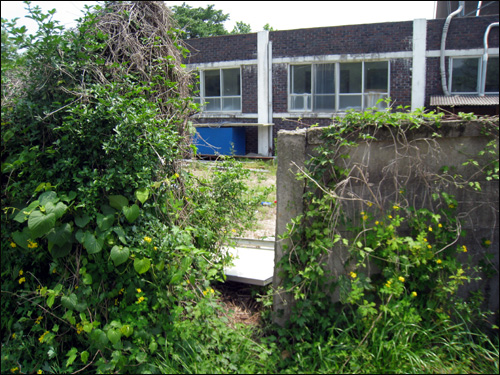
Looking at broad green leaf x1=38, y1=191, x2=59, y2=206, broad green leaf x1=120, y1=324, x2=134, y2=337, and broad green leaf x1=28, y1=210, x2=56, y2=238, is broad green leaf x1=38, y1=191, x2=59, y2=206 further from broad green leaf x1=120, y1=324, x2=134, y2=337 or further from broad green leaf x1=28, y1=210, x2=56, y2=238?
broad green leaf x1=120, y1=324, x2=134, y2=337

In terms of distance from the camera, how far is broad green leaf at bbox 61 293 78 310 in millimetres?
2918

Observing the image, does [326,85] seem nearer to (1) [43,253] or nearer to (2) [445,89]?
(2) [445,89]

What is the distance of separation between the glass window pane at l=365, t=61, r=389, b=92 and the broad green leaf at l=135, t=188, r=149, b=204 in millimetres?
14409

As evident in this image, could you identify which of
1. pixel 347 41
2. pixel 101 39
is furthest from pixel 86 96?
pixel 347 41

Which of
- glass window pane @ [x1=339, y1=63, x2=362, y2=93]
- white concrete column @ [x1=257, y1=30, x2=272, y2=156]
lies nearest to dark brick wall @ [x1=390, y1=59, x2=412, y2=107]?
glass window pane @ [x1=339, y1=63, x2=362, y2=93]

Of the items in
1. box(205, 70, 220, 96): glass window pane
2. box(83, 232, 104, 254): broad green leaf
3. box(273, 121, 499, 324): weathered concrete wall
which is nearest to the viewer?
box(83, 232, 104, 254): broad green leaf

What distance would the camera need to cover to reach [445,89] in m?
15.0

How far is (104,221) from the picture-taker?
117 inches

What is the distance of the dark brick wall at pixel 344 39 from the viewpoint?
15117 millimetres

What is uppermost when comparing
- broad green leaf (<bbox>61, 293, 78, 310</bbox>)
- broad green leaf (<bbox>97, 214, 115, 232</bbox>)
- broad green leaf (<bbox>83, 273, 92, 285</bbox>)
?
broad green leaf (<bbox>97, 214, 115, 232</bbox>)

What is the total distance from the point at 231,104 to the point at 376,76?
19.7 feet

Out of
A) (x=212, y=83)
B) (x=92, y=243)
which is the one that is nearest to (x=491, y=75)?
(x=212, y=83)

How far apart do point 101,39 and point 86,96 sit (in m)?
0.63

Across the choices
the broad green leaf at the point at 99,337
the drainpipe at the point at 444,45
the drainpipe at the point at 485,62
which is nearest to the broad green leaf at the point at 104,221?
the broad green leaf at the point at 99,337
